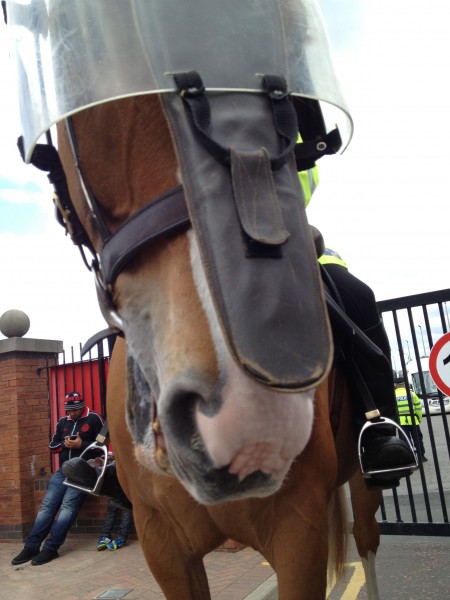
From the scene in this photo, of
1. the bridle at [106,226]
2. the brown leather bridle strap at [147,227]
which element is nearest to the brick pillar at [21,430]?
the bridle at [106,226]

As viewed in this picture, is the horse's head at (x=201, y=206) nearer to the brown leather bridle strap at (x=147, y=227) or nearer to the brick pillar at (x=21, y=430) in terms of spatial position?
the brown leather bridle strap at (x=147, y=227)

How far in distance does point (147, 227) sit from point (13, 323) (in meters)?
7.77

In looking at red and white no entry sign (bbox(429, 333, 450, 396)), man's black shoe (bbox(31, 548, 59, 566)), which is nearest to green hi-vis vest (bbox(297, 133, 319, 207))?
red and white no entry sign (bbox(429, 333, 450, 396))

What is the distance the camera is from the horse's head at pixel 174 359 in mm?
961

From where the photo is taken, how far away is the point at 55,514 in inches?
287

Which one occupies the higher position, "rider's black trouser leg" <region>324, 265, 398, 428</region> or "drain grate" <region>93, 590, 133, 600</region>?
"rider's black trouser leg" <region>324, 265, 398, 428</region>

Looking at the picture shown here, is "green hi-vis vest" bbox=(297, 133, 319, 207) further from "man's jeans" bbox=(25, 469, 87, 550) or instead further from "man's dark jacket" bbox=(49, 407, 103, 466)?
"man's jeans" bbox=(25, 469, 87, 550)

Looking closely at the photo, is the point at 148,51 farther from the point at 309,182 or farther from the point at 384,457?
the point at 384,457

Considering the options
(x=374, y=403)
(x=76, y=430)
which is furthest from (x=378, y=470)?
(x=76, y=430)

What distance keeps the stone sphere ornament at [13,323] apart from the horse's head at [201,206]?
7.34 metres

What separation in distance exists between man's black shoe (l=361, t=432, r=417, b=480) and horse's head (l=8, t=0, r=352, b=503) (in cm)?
134

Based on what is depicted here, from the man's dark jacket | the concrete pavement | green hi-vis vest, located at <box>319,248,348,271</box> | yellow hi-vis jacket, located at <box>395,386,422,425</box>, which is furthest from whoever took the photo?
yellow hi-vis jacket, located at <box>395,386,422,425</box>

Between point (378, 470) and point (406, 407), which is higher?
point (378, 470)

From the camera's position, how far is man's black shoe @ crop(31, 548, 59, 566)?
22.0 ft
